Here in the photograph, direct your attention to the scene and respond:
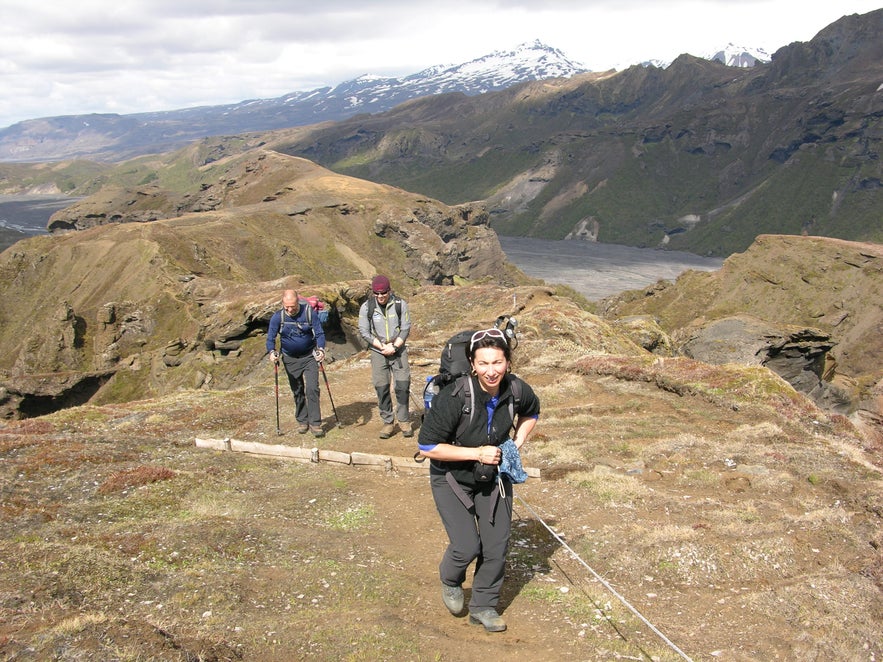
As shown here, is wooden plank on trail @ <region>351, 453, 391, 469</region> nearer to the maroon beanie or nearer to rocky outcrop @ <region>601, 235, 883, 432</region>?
the maroon beanie

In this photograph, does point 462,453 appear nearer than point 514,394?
Yes

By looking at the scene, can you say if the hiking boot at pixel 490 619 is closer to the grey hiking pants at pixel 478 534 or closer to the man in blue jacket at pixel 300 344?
the grey hiking pants at pixel 478 534

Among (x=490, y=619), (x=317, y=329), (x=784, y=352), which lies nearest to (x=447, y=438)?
(x=490, y=619)

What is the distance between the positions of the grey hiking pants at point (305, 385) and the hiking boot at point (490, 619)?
383 inches

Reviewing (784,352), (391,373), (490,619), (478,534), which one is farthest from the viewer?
(784,352)

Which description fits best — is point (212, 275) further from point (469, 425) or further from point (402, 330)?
point (469, 425)

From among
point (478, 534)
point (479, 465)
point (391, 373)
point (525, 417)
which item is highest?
point (525, 417)

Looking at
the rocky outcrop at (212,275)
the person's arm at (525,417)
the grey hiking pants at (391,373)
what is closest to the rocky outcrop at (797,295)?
Answer: the rocky outcrop at (212,275)

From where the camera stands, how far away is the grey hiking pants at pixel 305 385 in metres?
16.5

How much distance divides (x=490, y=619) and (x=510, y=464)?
1947mm

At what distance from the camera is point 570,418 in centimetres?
1956

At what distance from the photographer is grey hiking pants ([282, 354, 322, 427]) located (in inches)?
651

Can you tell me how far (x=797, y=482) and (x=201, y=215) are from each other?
13517 centimetres

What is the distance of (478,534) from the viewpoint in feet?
26.3
